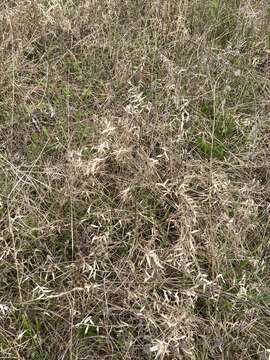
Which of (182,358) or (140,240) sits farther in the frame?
(140,240)

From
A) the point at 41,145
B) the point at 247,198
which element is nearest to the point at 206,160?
the point at 247,198

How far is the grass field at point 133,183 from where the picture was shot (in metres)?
1.56

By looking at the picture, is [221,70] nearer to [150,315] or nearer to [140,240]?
[140,240]

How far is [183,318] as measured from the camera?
1507 millimetres

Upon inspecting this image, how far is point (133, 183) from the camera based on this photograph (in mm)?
1810

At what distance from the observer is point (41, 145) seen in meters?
2.03

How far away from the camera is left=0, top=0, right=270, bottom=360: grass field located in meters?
1.56

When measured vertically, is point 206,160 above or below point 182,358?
above

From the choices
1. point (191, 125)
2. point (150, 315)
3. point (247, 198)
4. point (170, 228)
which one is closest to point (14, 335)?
point (150, 315)

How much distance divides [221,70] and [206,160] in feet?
1.81

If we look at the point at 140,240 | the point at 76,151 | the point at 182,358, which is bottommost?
the point at 182,358

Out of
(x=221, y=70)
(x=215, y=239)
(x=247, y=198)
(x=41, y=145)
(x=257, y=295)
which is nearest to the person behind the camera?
(x=257, y=295)

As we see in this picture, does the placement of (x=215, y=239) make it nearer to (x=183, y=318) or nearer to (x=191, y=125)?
(x=183, y=318)

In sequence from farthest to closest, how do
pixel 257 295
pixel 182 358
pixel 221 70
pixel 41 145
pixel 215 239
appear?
1. pixel 221 70
2. pixel 41 145
3. pixel 215 239
4. pixel 257 295
5. pixel 182 358
